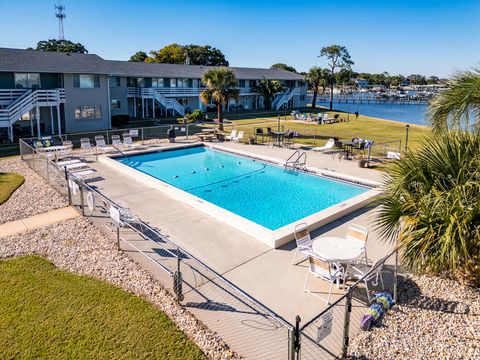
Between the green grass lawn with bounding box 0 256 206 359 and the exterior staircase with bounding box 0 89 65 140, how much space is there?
20.8 meters

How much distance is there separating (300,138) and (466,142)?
20936 millimetres

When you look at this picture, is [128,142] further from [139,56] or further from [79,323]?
[139,56]

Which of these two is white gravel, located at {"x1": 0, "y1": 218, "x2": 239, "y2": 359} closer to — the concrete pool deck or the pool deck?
the pool deck

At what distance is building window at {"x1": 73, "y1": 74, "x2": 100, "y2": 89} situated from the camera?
2952 centimetres

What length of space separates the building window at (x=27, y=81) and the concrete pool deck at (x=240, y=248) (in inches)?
684

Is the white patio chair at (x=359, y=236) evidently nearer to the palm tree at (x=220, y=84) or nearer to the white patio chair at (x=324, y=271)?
the white patio chair at (x=324, y=271)

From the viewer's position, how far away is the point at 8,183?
15594 mm

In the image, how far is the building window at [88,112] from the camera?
3000 cm

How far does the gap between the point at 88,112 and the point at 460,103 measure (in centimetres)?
2913

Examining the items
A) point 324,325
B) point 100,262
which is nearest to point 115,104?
point 100,262

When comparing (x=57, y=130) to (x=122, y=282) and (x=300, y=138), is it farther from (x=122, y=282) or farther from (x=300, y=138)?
(x=122, y=282)

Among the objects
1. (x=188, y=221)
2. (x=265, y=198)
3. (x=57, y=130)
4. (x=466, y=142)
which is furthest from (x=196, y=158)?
(x=466, y=142)

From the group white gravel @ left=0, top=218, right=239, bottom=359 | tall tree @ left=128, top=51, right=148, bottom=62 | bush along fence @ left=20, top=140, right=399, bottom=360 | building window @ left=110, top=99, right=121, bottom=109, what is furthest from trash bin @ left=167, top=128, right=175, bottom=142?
tall tree @ left=128, top=51, right=148, bottom=62

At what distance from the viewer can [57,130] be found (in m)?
29.4
